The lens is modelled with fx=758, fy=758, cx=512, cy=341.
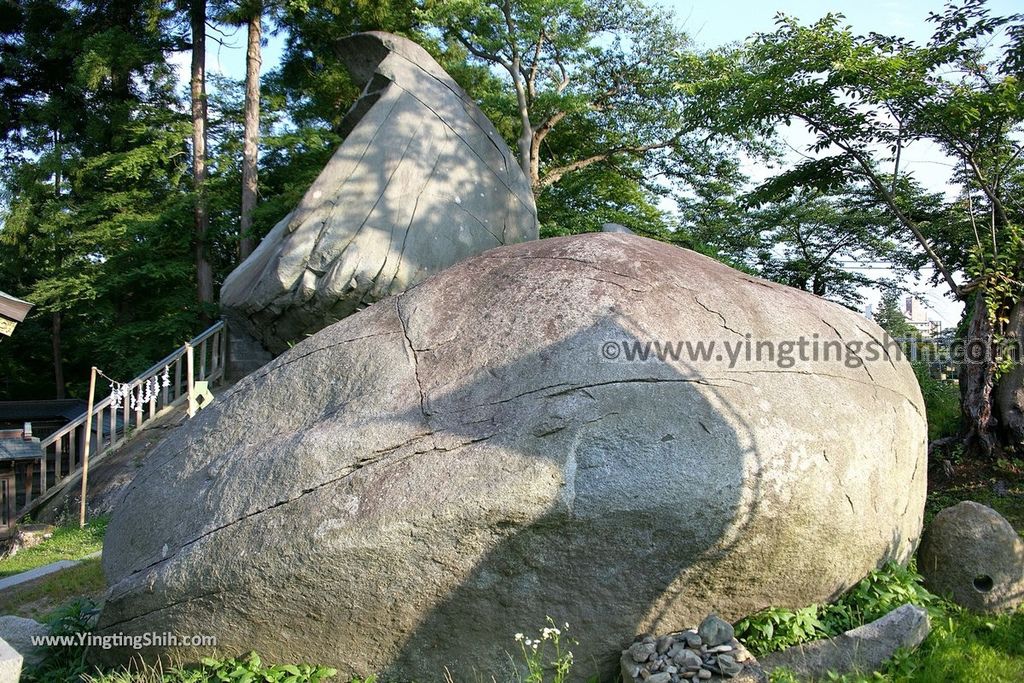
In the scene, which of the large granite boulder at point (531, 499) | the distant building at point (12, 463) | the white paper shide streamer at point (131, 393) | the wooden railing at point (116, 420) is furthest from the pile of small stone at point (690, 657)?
the distant building at point (12, 463)

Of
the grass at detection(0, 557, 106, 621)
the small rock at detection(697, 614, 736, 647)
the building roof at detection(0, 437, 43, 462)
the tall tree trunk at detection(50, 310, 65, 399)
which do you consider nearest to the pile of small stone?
the small rock at detection(697, 614, 736, 647)

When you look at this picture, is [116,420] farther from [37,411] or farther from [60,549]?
[60,549]

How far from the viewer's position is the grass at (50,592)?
5941 millimetres

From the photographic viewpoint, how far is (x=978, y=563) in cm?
459

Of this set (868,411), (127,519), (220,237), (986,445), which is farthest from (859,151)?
A: (220,237)

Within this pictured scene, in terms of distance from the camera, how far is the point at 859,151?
8.88 metres

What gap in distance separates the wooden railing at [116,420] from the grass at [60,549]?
1.50 metres

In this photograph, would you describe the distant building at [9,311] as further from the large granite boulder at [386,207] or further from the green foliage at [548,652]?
the green foliage at [548,652]

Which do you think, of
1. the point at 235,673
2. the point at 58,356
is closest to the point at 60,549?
the point at 235,673

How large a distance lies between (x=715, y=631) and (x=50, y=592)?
5540 mm

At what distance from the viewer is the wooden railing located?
10344 millimetres

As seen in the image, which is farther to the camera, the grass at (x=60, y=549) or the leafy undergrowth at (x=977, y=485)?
the grass at (x=60, y=549)

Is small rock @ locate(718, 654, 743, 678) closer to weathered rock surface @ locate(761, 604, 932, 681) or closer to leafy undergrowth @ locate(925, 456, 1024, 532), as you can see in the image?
weathered rock surface @ locate(761, 604, 932, 681)

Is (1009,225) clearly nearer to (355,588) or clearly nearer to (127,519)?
(355,588)
